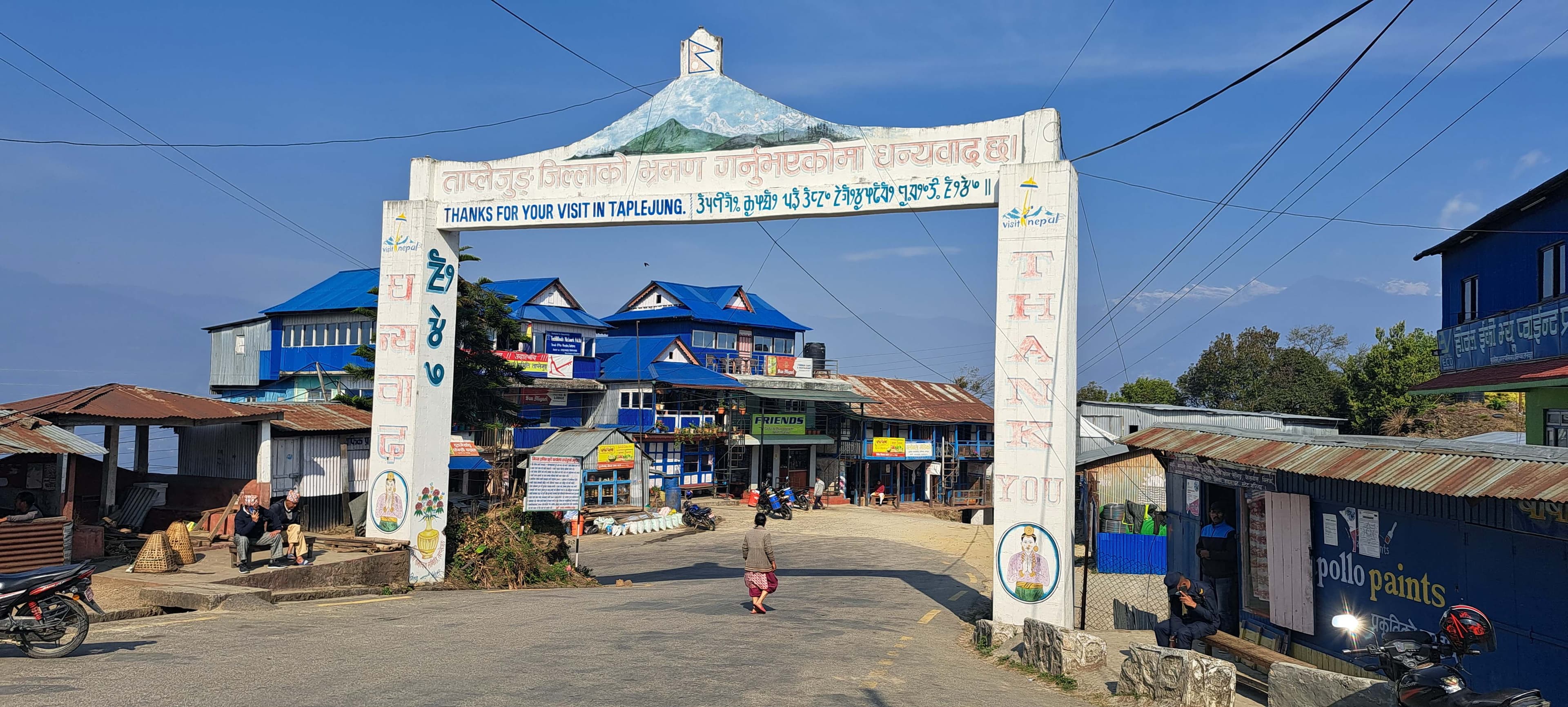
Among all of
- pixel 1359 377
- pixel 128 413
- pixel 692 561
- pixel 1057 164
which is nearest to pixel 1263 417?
pixel 1359 377

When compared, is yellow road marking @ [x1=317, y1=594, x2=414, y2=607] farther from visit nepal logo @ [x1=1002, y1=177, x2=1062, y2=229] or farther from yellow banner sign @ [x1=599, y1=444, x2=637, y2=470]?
yellow banner sign @ [x1=599, y1=444, x2=637, y2=470]

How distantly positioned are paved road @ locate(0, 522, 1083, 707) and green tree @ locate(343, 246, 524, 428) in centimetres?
1532

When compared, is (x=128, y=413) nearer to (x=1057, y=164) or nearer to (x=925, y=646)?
(x=925, y=646)

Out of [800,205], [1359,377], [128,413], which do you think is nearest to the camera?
[800,205]

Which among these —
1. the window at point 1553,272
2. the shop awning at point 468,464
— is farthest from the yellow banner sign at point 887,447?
the window at point 1553,272

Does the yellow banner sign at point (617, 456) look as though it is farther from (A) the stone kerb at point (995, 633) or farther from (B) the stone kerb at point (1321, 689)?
(B) the stone kerb at point (1321, 689)

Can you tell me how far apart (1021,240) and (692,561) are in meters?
15.4

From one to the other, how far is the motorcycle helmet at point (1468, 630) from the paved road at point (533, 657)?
3.18 metres

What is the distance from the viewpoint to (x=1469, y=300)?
22.4 meters

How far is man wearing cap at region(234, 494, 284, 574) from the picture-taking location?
15.3m

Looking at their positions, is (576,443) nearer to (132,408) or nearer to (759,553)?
(132,408)

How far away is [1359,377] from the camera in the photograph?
1991 inches

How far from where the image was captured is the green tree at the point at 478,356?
101ft

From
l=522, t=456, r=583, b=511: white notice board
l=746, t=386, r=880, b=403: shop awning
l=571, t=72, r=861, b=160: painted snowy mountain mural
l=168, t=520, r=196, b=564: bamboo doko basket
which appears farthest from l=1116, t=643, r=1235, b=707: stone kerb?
l=746, t=386, r=880, b=403: shop awning
